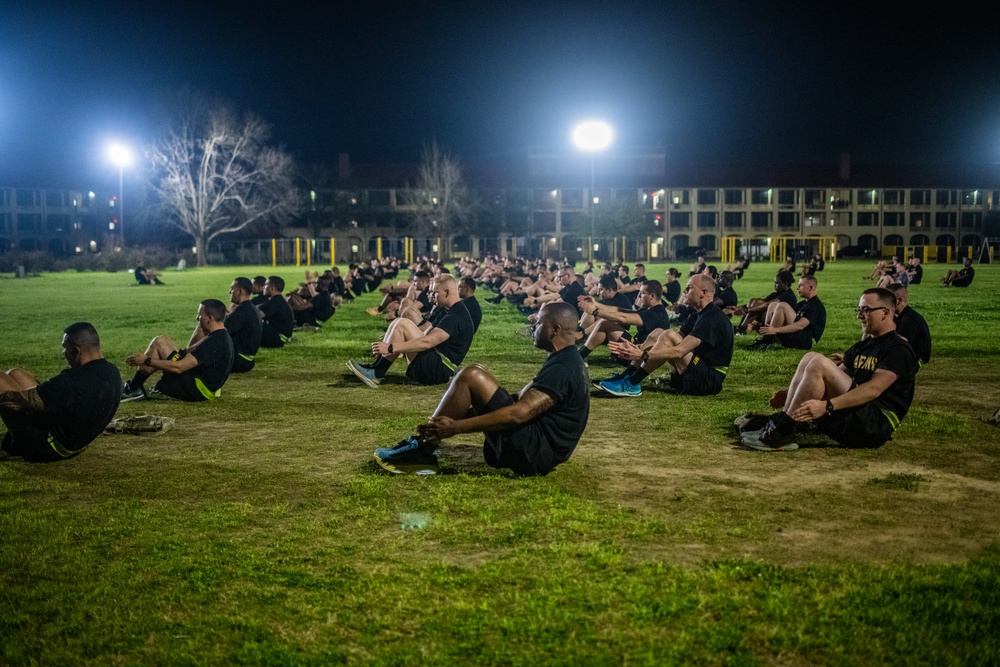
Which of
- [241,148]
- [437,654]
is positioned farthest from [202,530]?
[241,148]

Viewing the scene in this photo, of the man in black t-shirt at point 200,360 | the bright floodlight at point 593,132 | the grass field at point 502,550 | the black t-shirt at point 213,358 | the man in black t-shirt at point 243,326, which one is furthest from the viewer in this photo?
the bright floodlight at point 593,132

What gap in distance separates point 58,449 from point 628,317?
796 centimetres

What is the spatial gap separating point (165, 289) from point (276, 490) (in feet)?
116

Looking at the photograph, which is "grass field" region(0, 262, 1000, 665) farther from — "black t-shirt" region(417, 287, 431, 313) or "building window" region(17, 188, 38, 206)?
"building window" region(17, 188, 38, 206)

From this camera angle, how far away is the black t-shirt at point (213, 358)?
11.1 metres

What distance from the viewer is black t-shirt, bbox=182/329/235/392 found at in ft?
36.6

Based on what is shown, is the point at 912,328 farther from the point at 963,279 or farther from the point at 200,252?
the point at 200,252

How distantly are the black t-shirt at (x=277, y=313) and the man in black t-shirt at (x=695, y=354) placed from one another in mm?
8280

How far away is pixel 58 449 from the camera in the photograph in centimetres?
793

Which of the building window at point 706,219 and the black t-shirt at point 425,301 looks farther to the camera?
the building window at point 706,219

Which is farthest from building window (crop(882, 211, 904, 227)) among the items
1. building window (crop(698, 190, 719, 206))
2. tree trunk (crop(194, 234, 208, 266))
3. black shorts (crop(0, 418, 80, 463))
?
black shorts (crop(0, 418, 80, 463))

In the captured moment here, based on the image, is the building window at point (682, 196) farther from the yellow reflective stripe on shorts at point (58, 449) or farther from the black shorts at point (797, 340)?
the yellow reflective stripe on shorts at point (58, 449)

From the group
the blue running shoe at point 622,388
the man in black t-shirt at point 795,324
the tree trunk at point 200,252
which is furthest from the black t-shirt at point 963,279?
the tree trunk at point 200,252

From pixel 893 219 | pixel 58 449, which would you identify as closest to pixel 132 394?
pixel 58 449
